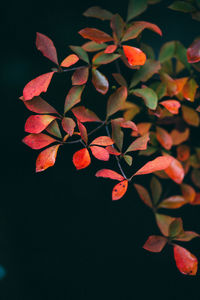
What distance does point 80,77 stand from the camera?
66 cm

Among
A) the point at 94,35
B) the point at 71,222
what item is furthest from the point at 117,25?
the point at 71,222

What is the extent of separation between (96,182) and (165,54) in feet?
1.62

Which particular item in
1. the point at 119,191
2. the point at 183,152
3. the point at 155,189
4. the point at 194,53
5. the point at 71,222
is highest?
the point at 194,53

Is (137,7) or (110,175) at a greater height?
(137,7)

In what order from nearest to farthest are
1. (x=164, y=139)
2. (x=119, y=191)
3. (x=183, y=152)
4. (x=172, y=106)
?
(x=119, y=191), (x=172, y=106), (x=164, y=139), (x=183, y=152)

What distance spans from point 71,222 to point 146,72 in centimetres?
59

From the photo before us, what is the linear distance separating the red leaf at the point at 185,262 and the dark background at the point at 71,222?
0.32 meters

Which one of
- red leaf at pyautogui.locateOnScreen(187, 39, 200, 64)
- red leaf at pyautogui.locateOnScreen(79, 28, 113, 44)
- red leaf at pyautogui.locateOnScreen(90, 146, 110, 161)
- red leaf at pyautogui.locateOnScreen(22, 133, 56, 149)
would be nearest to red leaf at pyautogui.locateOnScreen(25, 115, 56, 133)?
red leaf at pyautogui.locateOnScreen(22, 133, 56, 149)

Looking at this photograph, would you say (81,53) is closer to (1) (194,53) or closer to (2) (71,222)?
(1) (194,53)

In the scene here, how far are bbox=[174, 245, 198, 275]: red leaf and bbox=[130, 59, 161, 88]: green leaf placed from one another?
463mm

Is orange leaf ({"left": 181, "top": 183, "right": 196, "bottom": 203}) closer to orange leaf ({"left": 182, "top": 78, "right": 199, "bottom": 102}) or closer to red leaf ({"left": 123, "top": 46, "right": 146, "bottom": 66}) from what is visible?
orange leaf ({"left": 182, "top": 78, "right": 199, "bottom": 102})

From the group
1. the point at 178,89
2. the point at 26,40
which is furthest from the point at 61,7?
the point at 178,89

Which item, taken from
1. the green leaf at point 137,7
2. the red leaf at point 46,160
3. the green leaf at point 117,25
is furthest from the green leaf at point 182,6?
the red leaf at point 46,160

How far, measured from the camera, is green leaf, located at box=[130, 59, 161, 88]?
2.35 ft
